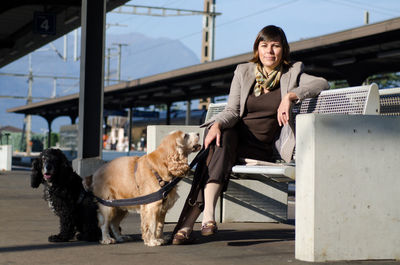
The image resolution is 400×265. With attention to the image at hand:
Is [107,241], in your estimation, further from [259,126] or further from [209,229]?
[259,126]

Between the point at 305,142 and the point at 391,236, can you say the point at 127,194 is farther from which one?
the point at 391,236

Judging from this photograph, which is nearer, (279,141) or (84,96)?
(279,141)

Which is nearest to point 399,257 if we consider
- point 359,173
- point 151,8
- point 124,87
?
point 359,173

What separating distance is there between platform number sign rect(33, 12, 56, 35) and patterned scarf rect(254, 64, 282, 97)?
1280 centimetres

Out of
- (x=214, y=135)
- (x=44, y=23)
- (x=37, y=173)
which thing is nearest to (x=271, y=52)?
(x=214, y=135)

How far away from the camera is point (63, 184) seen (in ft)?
15.9

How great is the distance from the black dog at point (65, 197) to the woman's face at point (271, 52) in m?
1.71

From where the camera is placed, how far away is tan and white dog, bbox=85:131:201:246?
4.64 metres

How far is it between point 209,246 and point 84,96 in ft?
14.9

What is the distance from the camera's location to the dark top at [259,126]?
4965mm

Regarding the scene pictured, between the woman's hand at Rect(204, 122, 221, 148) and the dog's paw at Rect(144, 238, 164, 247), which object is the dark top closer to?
the woman's hand at Rect(204, 122, 221, 148)

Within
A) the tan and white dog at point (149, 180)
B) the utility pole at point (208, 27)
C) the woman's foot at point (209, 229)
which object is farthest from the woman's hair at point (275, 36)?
the utility pole at point (208, 27)

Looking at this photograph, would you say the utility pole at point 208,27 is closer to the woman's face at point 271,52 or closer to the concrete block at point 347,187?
the woman's face at point 271,52

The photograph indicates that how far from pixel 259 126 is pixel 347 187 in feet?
4.04
